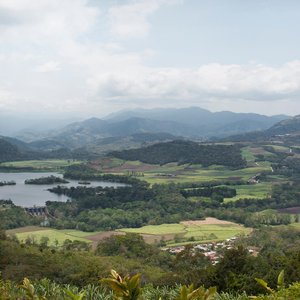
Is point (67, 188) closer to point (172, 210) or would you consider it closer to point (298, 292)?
point (172, 210)

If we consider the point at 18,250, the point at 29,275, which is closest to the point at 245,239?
the point at 18,250

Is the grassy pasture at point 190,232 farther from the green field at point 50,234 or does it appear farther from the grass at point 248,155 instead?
the grass at point 248,155

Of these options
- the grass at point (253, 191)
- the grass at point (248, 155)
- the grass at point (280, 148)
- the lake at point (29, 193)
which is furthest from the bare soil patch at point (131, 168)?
the grass at point (280, 148)

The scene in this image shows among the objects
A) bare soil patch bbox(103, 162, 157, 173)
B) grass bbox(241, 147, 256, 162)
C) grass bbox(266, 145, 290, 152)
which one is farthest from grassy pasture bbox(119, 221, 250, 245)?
grass bbox(266, 145, 290, 152)

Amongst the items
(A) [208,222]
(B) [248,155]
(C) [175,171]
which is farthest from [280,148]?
(A) [208,222]

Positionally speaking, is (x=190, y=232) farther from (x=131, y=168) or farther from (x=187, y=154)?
(x=187, y=154)

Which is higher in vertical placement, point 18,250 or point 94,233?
point 18,250
